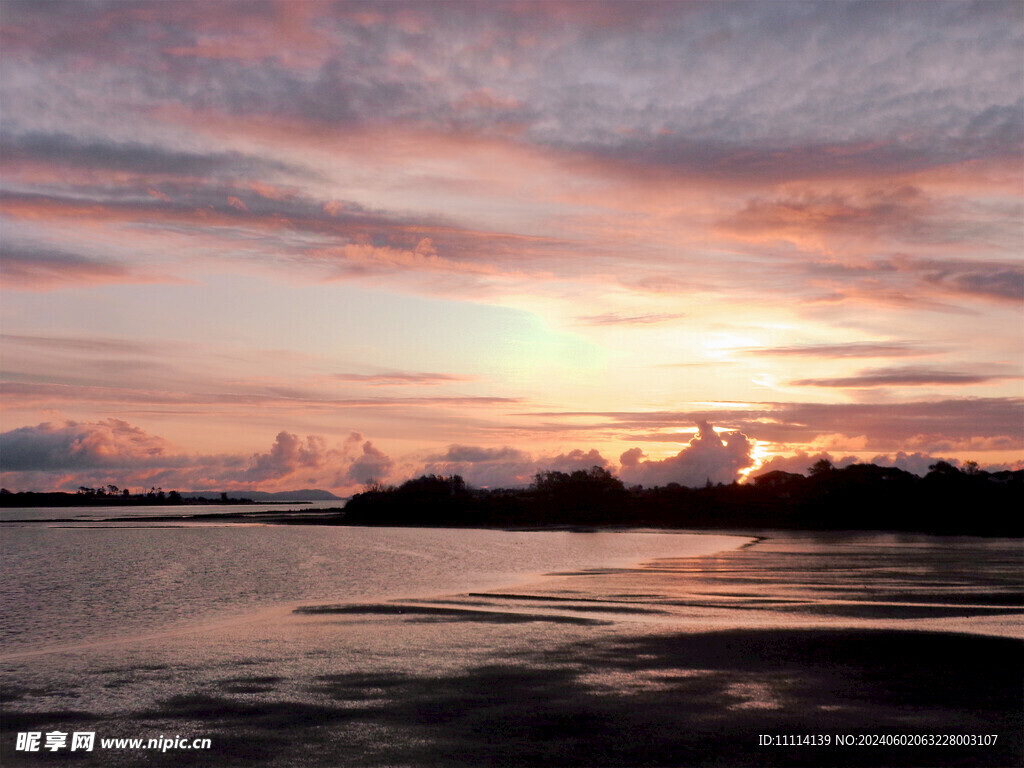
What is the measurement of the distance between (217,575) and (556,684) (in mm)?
38186

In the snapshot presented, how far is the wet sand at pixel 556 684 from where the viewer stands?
1507cm

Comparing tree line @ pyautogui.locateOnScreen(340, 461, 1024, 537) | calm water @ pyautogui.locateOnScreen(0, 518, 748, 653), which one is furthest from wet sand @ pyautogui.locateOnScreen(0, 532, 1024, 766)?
tree line @ pyautogui.locateOnScreen(340, 461, 1024, 537)

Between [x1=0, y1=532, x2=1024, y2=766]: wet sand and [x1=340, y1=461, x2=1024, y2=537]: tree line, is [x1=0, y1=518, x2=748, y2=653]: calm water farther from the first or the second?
[x1=340, y1=461, x2=1024, y2=537]: tree line

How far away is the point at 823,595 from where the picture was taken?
3531cm

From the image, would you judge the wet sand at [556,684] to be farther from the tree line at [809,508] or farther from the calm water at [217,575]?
the tree line at [809,508]

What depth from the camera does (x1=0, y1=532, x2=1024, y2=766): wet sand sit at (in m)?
15.1

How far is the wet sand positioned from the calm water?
563cm

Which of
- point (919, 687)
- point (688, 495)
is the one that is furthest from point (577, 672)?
point (688, 495)

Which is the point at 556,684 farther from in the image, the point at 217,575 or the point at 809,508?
the point at 809,508

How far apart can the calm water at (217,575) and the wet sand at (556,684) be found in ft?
18.5

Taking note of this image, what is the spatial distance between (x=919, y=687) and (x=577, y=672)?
7.62 m

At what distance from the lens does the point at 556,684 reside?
19438mm

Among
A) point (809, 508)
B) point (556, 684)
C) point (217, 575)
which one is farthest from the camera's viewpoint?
point (809, 508)

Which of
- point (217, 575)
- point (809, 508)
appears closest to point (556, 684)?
point (217, 575)
